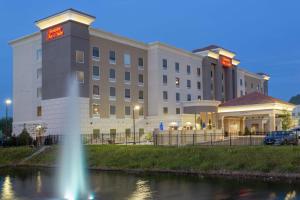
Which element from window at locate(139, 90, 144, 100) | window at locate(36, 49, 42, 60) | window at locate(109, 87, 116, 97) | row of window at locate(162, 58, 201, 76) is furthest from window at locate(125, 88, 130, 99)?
window at locate(36, 49, 42, 60)

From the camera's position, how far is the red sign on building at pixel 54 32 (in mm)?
59378

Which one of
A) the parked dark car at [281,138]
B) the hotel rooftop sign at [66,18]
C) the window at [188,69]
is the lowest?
the parked dark car at [281,138]

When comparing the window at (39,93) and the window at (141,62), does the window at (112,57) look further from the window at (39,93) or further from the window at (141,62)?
the window at (39,93)

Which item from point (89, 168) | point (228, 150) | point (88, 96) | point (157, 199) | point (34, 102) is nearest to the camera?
point (157, 199)

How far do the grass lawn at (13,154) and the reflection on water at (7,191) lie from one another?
14223 mm

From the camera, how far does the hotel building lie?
2333 inches

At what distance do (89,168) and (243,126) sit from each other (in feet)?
157

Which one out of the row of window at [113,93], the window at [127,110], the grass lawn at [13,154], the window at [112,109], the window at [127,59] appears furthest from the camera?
the window at [127,59]

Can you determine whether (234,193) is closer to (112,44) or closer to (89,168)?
(89,168)

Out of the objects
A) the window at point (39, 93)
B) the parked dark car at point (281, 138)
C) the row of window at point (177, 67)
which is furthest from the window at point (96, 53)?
the parked dark car at point (281, 138)

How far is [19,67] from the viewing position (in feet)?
224

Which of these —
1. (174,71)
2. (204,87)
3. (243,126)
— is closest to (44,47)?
(174,71)

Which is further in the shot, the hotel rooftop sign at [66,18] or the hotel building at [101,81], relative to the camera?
the hotel building at [101,81]

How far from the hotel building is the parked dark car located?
2098 centimetres
